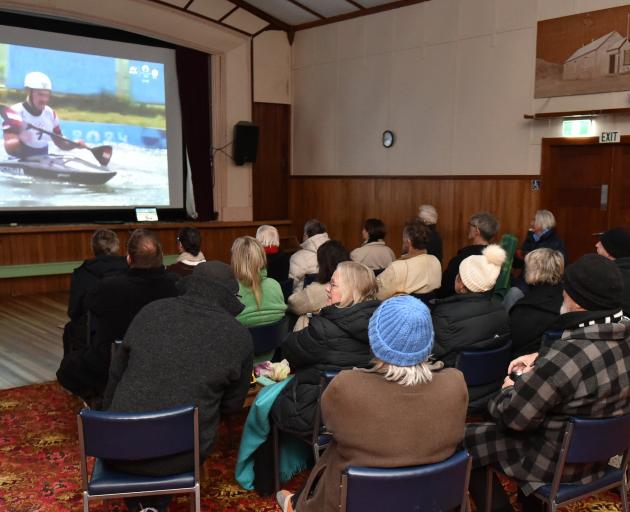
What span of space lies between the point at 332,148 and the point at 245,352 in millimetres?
7862

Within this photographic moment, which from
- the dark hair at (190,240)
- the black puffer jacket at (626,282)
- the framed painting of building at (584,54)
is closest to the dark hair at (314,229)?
the dark hair at (190,240)

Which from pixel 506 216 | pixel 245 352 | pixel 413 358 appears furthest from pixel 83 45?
pixel 413 358

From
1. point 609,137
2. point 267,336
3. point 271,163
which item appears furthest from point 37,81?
point 609,137

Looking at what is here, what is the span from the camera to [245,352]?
2.42 meters

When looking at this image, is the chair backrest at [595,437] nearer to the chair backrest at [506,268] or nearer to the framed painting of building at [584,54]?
the chair backrest at [506,268]

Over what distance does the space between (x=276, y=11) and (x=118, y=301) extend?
7856 millimetres

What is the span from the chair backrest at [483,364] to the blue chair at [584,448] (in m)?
0.77

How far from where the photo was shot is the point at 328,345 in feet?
8.52

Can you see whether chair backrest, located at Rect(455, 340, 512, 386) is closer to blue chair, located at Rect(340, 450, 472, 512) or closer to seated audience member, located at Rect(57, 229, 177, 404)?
blue chair, located at Rect(340, 450, 472, 512)

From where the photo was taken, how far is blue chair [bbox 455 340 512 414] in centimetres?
289

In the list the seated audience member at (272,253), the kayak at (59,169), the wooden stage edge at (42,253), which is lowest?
the wooden stage edge at (42,253)

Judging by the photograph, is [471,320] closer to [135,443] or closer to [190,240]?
[135,443]

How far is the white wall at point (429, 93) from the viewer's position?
7.29 m

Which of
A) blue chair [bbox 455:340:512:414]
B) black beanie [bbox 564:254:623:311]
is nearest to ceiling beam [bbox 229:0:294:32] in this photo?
blue chair [bbox 455:340:512:414]
